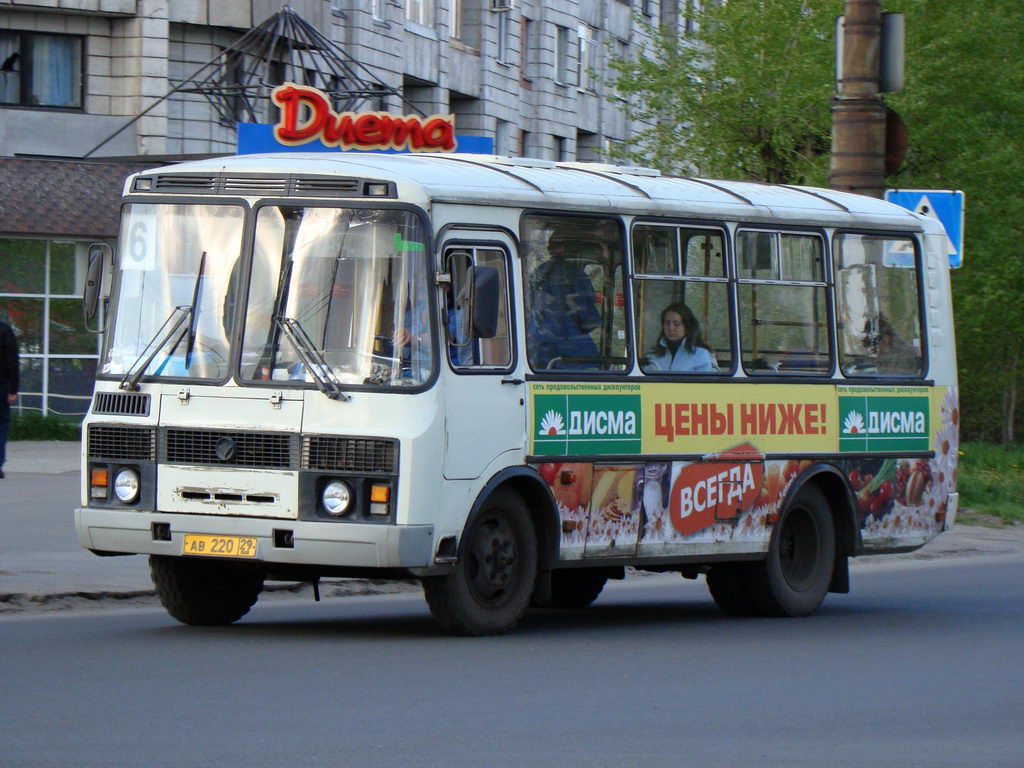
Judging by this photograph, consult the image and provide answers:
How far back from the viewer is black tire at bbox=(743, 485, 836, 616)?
14109mm

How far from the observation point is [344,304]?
11336 millimetres

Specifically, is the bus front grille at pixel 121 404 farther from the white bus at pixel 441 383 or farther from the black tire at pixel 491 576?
the black tire at pixel 491 576

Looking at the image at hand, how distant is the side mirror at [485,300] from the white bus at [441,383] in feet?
0.04

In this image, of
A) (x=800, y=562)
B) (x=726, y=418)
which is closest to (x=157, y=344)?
(x=726, y=418)

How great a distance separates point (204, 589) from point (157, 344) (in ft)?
4.84

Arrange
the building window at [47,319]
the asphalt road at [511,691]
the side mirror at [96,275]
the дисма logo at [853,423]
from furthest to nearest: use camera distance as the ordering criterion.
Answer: the building window at [47,319]
the дисма logo at [853,423]
the side mirror at [96,275]
the asphalt road at [511,691]

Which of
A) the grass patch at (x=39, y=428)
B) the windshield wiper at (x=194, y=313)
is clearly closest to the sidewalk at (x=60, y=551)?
the windshield wiper at (x=194, y=313)

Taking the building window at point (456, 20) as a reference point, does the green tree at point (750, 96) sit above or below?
below

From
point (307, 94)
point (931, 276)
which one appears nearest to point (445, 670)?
point (931, 276)

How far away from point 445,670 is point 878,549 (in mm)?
5537

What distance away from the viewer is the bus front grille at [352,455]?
11109 millimetres

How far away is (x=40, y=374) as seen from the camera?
32625 mm

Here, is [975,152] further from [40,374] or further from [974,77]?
[40,374]

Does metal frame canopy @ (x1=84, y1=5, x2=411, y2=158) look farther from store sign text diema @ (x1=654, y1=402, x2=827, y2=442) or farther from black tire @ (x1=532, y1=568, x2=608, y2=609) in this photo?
store sign text diema @ (x1=654, y1=402, x2=827, y2=442)
